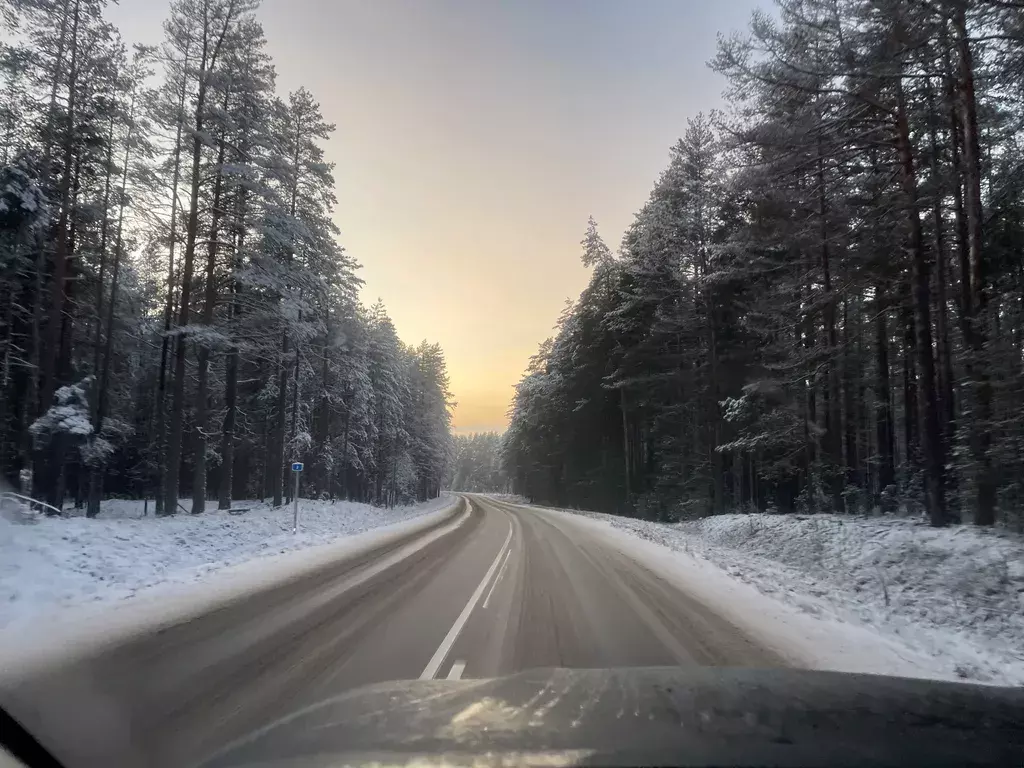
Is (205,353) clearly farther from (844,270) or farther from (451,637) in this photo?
(844,270)

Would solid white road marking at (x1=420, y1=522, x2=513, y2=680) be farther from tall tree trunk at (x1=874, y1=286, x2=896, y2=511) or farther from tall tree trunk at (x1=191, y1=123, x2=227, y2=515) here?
tall tree trunk at (x1=874, y1=286, x2=896, y2=511)

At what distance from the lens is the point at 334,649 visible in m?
6.53

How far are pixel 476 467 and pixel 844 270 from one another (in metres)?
148

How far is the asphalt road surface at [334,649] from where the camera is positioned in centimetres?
443

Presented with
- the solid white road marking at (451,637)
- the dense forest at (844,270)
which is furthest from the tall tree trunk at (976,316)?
the solid white road marking at (451,637)

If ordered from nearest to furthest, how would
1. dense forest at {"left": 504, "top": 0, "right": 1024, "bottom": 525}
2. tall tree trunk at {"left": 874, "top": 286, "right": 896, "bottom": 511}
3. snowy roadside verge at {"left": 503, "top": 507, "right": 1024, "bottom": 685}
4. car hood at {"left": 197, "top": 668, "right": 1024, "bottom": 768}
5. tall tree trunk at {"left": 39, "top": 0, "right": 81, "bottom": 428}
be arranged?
car hood at {"left": 197, "top": 668, "right": 1024, "bottom": 768} < snowy roadside verge at {"left": 503, "top": 507, "right": 1024, "bottom": 685} < dense forest at {"left": 504, "top": 0, "right": 1024, "bottom": 525} < tall tree trunk at {"left": 39, "top": 0, "right": 81, "bottom": 428} < tall tree trunk at {"left": 874, "top": 286, "right": 896, "bottom": 511}

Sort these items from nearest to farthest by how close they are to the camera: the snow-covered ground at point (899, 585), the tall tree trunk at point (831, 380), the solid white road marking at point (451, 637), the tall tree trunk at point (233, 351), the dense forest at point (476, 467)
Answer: the solid white road marking at point (451, 637), the snow-covered ground at point (899, 585), the tall tree trunk at point (831, 380), the tall tree trunk at point (233, 351), the dense forest at point (476, 467)

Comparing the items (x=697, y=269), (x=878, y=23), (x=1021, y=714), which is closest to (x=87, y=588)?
(x=1021, y=714)

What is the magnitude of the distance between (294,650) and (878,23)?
13972mm

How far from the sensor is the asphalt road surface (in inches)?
174

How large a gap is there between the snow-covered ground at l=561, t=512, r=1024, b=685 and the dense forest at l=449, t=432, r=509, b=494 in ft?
433

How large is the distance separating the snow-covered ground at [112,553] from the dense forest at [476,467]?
→ 425 feet

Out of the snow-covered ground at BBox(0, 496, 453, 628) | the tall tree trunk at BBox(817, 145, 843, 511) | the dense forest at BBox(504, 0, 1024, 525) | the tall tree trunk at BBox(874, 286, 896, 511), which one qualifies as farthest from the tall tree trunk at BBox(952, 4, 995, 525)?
the snow-covered ground at BBox(0, 496, 453, 628)

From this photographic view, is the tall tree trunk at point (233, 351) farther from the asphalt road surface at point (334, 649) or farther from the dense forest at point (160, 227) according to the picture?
the asphalt road surface at point (334, 649)
